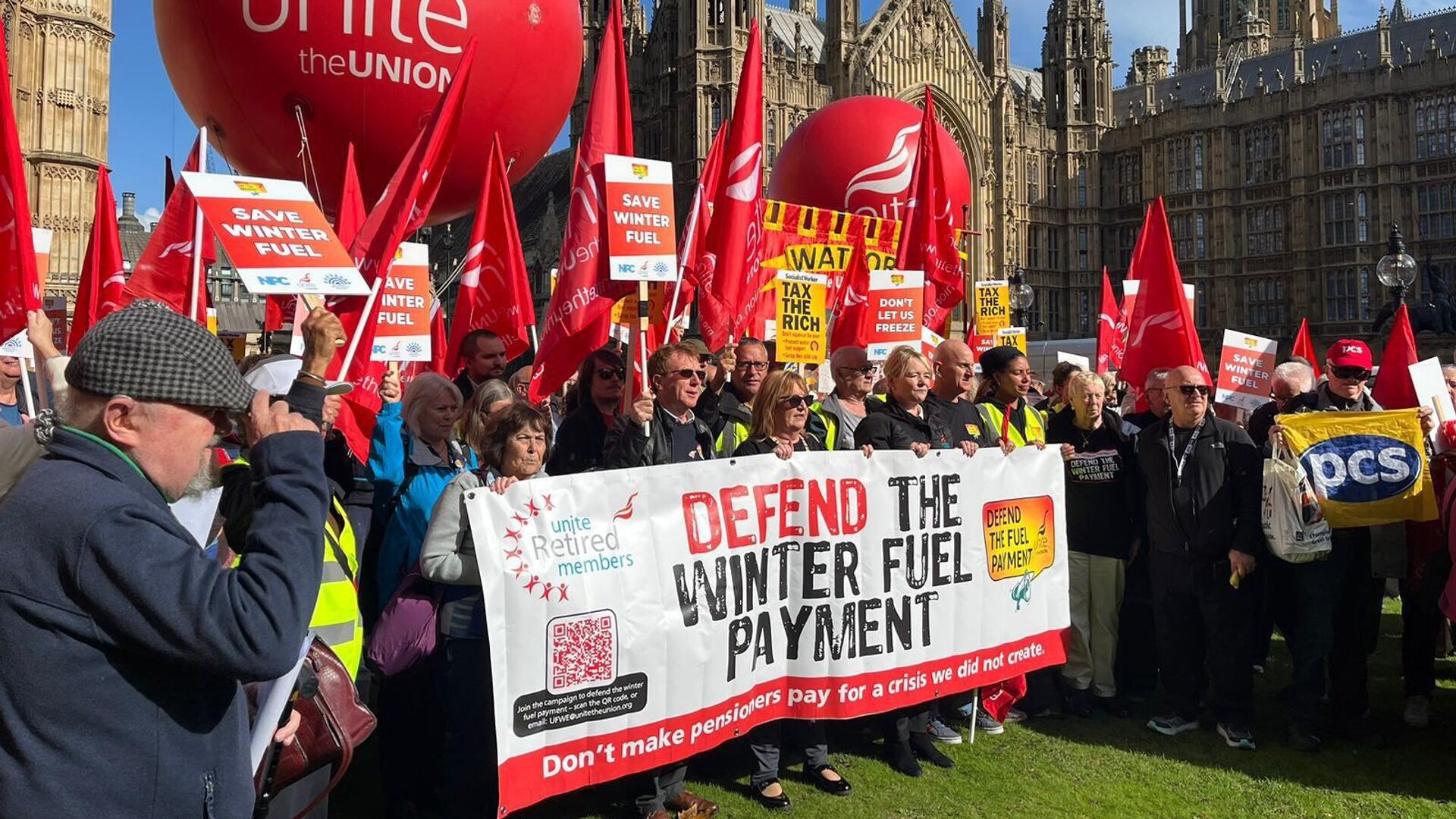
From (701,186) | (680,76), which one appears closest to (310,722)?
(701,186)

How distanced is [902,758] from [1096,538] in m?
2.03

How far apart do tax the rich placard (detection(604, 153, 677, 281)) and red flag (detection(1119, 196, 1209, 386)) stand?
366 cm

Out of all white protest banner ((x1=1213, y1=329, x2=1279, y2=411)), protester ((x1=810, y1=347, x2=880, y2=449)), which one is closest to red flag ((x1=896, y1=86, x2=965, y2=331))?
white protest banner ((x1=1213, y1=329, x2=1279, y2=411))

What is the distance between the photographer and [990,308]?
51.3ft

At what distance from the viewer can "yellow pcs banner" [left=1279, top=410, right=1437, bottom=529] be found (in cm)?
573

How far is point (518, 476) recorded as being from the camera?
13.0 ft

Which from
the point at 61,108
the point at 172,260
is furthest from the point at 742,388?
the point at 61,108

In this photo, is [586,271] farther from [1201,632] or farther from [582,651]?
[1201,632]

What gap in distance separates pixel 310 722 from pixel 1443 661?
27.3 ft

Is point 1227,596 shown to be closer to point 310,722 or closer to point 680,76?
point 310,722

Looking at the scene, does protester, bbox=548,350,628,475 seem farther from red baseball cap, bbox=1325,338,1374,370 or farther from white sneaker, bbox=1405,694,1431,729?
white sneaker, bbox=1405,694,1431,729

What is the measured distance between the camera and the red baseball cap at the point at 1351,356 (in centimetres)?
638

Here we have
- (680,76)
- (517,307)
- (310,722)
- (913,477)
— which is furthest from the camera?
(680,76)

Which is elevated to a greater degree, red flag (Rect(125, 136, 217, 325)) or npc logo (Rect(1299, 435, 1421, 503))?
red flag (Rect(125, 136, 217, 325))
